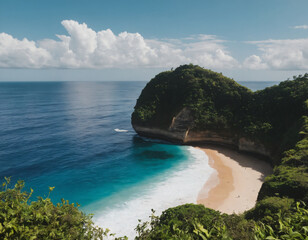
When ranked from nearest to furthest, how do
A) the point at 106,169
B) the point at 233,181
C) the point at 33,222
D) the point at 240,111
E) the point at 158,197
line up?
the point at 33,222
the point at 158,197
the point at 233,181
the point at 106,169
the point at 240,111

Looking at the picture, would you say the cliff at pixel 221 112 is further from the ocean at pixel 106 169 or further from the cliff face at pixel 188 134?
the ocean at pixel 106 169

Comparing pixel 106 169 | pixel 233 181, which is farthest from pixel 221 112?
pixel 106 169

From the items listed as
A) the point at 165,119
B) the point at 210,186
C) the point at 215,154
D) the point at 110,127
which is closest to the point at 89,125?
the point at 110,127

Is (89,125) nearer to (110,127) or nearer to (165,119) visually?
(110,127)

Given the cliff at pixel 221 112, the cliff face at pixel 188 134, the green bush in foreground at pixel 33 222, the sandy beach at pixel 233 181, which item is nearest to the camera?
the green bush in foreground at pixel 33 222

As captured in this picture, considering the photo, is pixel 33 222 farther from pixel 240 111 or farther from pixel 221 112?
pixel 240 111

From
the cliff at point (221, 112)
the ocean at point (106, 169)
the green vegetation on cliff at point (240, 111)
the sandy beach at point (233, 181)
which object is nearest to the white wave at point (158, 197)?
the ocean at point (106, 169)
